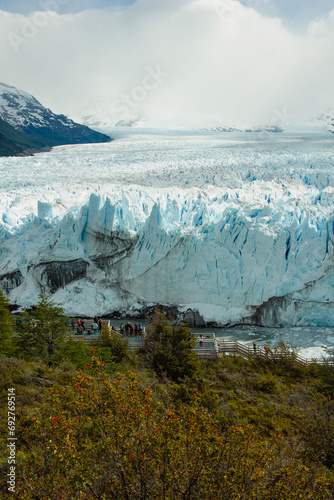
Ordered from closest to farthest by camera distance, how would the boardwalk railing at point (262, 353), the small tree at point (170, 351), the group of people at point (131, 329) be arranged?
the small tree at point (170, 351), the boardwalk railing at point (262, 353), the group of people at point (131, 329)

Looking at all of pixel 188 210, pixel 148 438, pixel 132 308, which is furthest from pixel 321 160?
pixel 148 438

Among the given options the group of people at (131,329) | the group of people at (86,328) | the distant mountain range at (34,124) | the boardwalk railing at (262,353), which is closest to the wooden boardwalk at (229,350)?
the boardwalk railing at (262,353)

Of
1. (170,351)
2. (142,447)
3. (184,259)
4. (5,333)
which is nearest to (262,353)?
(170,351)

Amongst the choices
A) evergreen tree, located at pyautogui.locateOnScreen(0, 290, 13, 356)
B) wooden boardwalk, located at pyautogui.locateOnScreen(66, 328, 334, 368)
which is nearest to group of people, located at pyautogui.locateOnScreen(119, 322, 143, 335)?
wooden boardwalk, located at pyautogui.locateOnScreen(66, 328, 334, 368)

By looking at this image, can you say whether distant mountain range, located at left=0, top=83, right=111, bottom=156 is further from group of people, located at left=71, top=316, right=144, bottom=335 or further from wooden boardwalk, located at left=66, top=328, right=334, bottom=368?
wooden boardwalk, located at left=66, top=328, right=334, bottom=368

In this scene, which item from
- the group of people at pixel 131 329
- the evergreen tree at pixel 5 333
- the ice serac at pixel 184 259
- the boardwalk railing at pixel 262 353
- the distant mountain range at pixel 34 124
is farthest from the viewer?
the distant mountain range at pixel 34 124

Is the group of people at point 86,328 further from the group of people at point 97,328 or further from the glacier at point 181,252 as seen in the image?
the glacier at point 181,252
